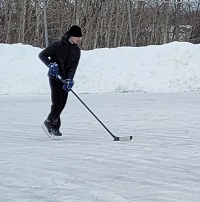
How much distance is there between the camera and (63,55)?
25.1 feet

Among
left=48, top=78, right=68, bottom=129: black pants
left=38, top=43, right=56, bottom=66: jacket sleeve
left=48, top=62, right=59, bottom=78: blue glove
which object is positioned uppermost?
left=38, top=43, right=56, bottom=66: jacket sleeve

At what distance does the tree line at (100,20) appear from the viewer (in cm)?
1902

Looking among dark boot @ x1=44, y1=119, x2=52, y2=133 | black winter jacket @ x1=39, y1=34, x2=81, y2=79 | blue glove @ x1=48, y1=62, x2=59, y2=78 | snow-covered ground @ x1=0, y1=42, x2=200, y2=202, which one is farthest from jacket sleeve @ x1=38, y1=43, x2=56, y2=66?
snow-covered ground @ x1=0, y1=42, x2=200, y2=202

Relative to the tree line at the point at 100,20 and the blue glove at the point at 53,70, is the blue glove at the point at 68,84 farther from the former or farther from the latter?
the tree line at the point at 100,20

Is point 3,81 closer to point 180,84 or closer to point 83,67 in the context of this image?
point 83,67

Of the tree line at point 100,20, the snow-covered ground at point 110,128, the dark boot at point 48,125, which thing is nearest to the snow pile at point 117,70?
the snow-covered ground at point 110,128

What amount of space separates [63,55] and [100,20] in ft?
42.1

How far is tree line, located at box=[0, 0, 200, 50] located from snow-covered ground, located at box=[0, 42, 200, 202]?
131 centimetres

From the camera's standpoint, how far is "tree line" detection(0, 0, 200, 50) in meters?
19.0

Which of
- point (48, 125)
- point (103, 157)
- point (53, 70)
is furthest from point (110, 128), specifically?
point (103, 157)

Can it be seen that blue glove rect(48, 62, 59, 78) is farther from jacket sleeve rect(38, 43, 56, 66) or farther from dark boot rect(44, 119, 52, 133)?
dark boot rect(44, 119, 52, 133)

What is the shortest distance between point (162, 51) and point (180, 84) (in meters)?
2.22

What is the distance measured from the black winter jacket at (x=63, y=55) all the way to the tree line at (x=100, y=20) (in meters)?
10.6

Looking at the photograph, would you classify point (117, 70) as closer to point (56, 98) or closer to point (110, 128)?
point (110, 128)
